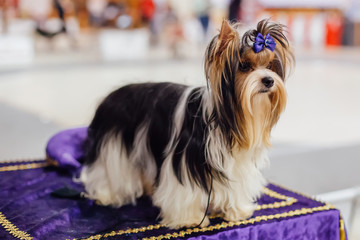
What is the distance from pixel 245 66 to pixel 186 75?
25.3ft

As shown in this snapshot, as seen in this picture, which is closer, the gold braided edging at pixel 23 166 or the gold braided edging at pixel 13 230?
the gold braided edging at pixel 13 230

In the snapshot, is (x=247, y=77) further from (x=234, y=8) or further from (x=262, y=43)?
(x=234, y=8)

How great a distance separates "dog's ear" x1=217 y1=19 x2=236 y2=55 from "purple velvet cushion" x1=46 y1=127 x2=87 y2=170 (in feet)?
5.19

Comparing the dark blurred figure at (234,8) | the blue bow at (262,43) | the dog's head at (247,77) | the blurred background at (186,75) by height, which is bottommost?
the blurred background at (186,75)

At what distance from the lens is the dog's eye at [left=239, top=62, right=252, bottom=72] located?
82.4 inches

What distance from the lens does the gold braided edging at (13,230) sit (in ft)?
7.47

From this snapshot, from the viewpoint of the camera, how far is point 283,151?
4.77 meters

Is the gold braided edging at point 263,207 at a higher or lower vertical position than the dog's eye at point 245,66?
lower

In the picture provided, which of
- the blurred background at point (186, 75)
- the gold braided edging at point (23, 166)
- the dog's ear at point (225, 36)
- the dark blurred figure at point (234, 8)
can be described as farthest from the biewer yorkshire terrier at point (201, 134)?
the dark blurred figure at point (234, 8)

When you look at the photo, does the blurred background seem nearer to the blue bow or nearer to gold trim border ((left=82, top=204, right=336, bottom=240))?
the blue bow

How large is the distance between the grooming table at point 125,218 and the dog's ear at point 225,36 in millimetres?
925

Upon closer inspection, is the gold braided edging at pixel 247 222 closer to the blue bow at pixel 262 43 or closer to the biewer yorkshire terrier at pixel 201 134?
the biewer yorkshire terrier at pixel 201 134

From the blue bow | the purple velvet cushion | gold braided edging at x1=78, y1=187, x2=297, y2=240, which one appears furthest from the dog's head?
the purple velvet cushion

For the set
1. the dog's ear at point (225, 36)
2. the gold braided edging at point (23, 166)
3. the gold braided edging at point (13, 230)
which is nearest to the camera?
the dog's ear at point (225, 36)
